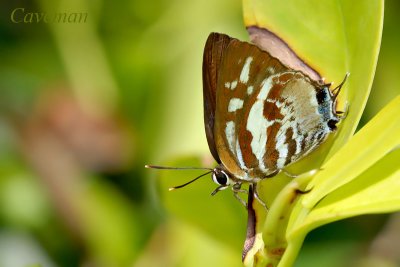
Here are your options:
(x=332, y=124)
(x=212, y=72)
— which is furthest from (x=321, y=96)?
(x=212, y=72)

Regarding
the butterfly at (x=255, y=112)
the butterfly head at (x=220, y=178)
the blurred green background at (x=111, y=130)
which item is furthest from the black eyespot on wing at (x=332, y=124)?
the blurred green background at (x=111, y=130)

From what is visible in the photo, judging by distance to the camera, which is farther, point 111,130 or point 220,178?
point 111,130

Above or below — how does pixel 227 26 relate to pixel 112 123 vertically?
above

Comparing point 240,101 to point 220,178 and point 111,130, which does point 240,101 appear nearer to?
point 220,178

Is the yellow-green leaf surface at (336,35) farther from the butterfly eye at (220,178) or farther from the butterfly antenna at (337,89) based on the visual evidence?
the butterfly eye at (220,178)

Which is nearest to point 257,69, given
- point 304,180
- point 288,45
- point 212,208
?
point 288,45

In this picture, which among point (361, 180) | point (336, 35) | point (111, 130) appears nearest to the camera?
point (361, 180)

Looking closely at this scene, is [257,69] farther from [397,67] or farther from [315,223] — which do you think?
[397,67]
